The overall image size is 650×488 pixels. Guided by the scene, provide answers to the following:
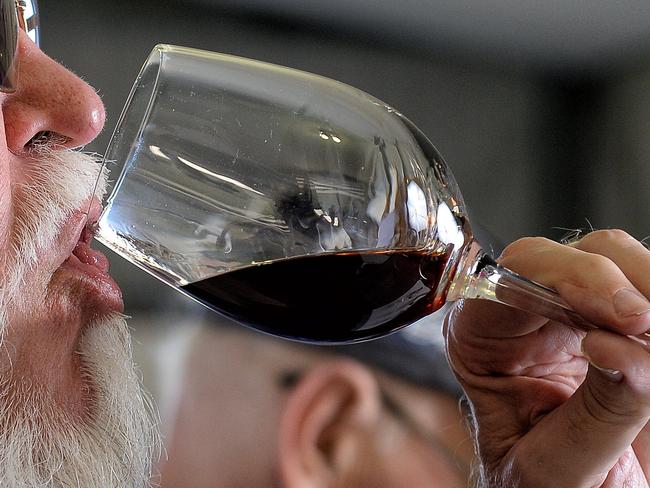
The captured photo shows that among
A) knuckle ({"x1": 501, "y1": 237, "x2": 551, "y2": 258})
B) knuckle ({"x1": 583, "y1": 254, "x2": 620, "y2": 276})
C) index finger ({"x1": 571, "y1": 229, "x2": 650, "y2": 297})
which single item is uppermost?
knuckle ({"x1": 583, "y1": 254, "x2": 620, "y2": 276})

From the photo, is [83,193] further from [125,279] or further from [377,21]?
[377,21]

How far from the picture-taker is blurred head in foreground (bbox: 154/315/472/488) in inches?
46.7

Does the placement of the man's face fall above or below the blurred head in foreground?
above

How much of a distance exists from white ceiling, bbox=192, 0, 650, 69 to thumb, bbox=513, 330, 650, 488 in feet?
4.60

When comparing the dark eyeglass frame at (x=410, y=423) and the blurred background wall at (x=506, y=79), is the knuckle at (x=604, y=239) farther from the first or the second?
the blurred background wall at (x=506, y=79)

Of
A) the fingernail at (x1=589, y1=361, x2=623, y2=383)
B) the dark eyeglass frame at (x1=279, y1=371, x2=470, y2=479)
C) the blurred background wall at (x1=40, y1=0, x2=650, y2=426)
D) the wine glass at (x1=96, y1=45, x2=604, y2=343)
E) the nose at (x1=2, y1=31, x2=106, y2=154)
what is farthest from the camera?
the blurred background wall at (x1=40, y1=0, x2=650, y2=426)

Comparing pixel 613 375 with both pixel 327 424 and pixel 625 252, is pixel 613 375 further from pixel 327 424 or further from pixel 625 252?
pixel 327 424

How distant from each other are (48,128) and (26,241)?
10cm

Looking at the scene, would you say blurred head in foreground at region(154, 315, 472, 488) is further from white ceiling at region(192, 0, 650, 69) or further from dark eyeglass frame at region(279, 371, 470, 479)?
white ceiling at region(192, 0, 650, 69)

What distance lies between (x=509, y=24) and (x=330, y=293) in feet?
5.58

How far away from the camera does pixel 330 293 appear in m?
0.51

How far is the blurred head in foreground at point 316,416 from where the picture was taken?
3.89 ft

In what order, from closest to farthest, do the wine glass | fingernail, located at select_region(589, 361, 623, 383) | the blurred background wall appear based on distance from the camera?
the wine glass < fingernail, located at select_region(589, 361, 623, 383) < the blurred background wall

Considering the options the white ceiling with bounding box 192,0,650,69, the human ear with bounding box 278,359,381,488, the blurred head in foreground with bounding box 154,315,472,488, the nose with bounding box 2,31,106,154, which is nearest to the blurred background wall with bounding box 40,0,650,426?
the white ceiling with bounding box 192,0,650,69
